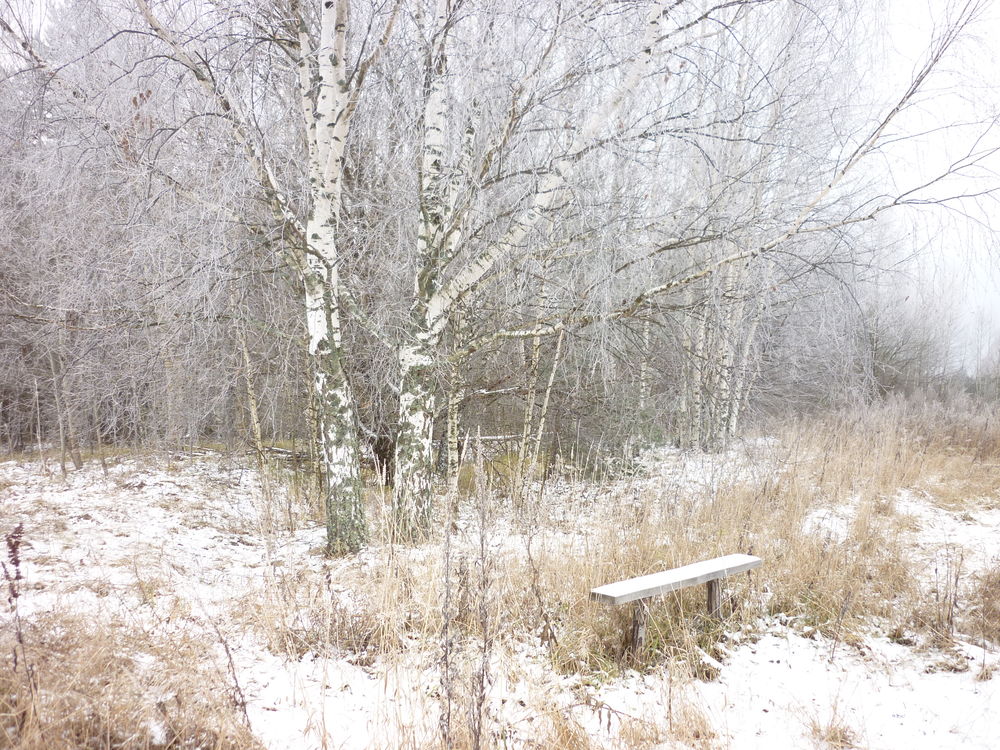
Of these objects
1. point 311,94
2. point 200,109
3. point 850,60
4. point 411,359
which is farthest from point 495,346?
point 850,60

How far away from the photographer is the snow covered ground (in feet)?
7.70

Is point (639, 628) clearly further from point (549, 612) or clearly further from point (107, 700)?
point (107, 700)

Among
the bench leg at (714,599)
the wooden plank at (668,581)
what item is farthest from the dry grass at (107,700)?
the bench leg at (714,599)

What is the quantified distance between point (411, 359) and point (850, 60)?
380 cm

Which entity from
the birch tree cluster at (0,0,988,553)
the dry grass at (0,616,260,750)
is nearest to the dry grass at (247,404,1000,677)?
the dry grass at (0,616,260,750)

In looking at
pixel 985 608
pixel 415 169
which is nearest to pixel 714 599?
pixel 985 608

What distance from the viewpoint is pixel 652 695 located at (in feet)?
9.01

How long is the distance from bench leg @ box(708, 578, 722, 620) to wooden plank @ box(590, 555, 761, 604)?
4.5 inches

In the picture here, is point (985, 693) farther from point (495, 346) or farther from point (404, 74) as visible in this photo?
point (404, 74)

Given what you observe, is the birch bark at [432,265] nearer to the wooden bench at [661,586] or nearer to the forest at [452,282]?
the forest at [452,282]

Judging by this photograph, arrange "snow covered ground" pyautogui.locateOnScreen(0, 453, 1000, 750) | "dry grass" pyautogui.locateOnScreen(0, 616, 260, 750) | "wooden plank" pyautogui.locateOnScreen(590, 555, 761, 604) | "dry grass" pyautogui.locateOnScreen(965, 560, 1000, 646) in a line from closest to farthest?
"dry grass" pyautogui.locateOnScreen(0, 616, 260, 750) → "snow covered ground" pyautogui.locateOnScreen(0, 453, 1000, 750) → "wooden plank" pyautogui.locateOnScreen(590, 555, 761, 604) → "dry grass" pyautogui.locateOnScreen(965, 560, 1000, 646)

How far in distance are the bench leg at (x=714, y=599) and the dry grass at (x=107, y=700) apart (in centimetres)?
240

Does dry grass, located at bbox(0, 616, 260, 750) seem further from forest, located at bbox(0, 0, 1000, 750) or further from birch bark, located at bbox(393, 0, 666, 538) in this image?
birch bark, located at bbox(393, 0, 666, 538)

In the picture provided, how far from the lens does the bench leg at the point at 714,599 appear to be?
3.38 meters
